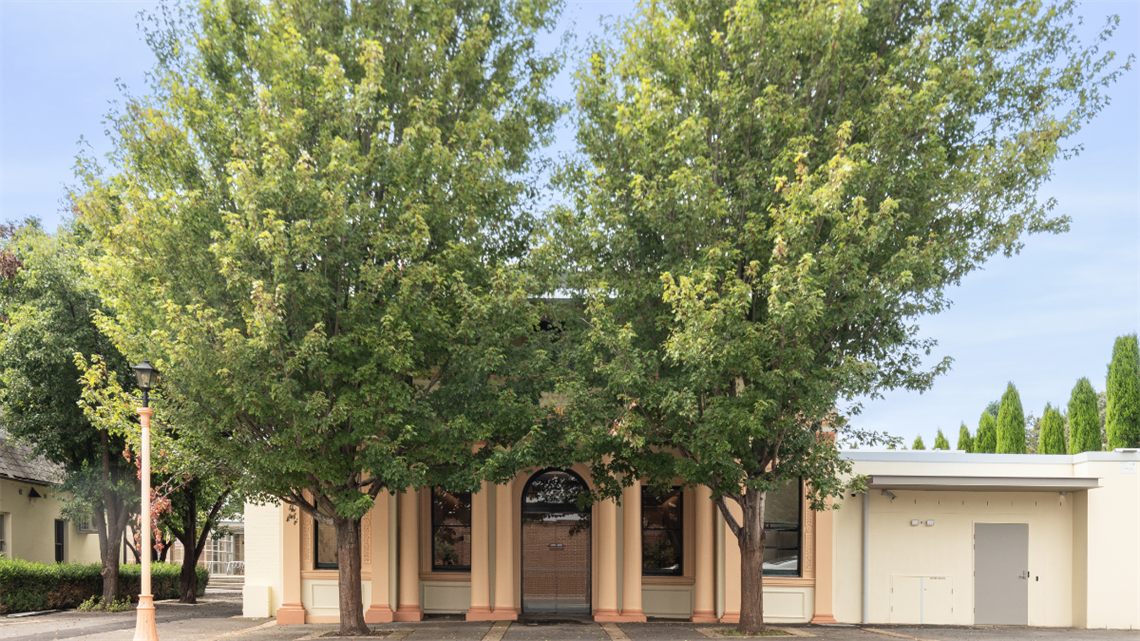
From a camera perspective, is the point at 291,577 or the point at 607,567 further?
the point at 291,577

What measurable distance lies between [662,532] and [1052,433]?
12992mm

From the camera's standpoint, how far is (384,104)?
44.5 ft

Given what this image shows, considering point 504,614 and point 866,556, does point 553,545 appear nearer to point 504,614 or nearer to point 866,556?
point 504,614

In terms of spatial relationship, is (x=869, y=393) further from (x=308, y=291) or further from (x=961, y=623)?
(x=308, y=291)

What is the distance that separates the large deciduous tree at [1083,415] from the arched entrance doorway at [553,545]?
13380 mm

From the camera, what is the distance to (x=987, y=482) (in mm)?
16609

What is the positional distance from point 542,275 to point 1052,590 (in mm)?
12348

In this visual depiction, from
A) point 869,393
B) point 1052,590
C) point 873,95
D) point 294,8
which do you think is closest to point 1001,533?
point 1052,590

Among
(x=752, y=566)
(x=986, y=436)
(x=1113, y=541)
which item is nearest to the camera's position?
(x=752, y=566)

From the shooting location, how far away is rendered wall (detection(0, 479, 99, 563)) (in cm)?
2533

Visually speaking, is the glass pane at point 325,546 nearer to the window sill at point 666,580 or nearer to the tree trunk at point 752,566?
the window sill at point 666,580

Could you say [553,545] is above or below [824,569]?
above

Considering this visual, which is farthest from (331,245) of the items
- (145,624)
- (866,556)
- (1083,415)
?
(1083,415)

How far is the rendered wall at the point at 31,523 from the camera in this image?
25.3 meters
